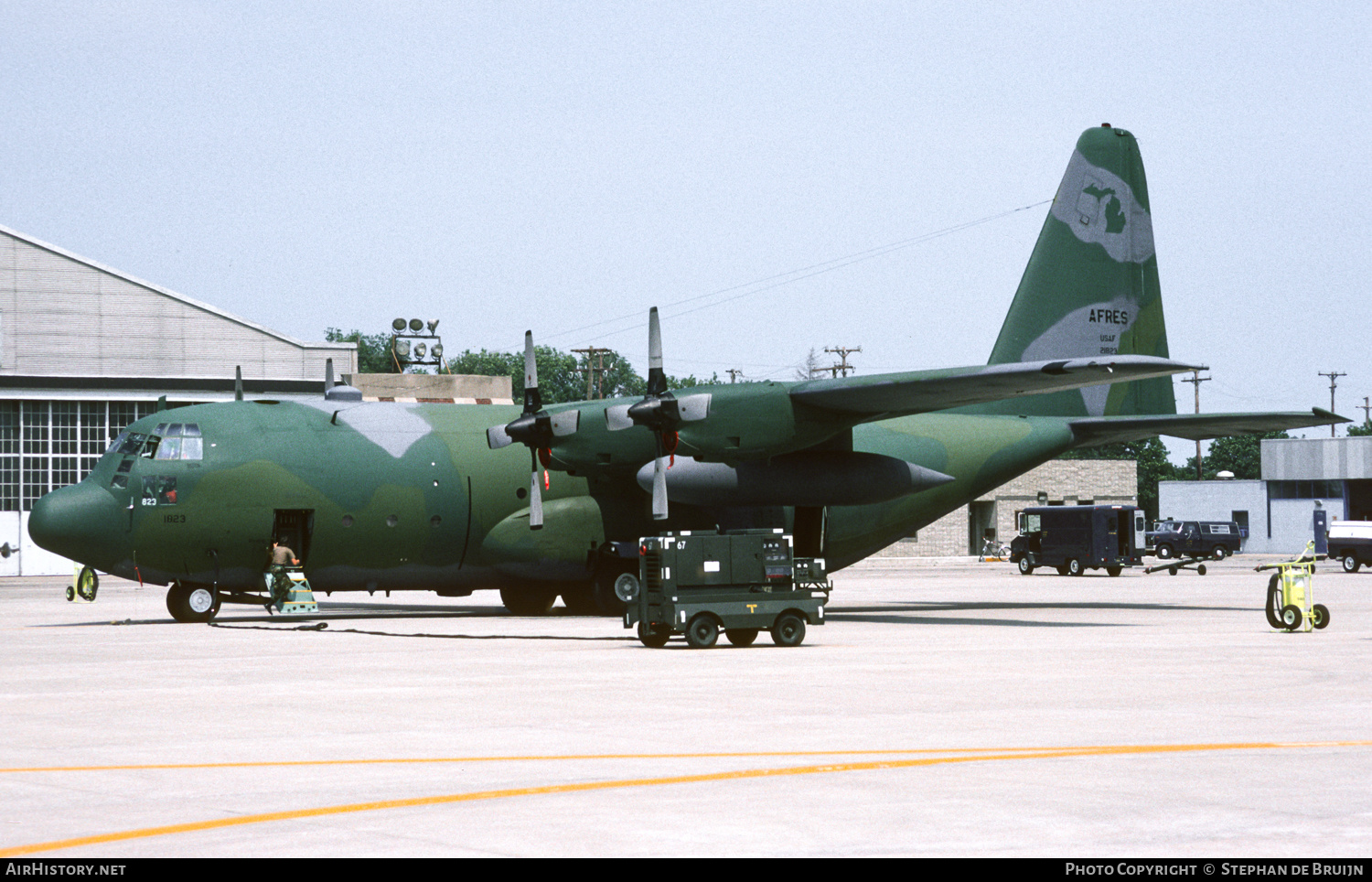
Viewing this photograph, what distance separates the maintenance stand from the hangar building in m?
47.9

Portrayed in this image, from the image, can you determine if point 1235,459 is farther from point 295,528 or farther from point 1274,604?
point 295,528

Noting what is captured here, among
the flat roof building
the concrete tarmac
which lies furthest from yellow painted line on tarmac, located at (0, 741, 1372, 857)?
the flat roof building

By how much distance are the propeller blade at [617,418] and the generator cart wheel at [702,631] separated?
6.67 metres

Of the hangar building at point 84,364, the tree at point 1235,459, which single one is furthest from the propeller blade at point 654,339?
the tree at point 1235,459

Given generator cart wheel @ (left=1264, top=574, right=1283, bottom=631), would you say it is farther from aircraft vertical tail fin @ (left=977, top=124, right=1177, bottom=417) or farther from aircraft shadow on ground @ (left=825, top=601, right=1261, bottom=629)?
aircraft vertical tail fin @ (left=977, top=124, right=1177, bottom=417)

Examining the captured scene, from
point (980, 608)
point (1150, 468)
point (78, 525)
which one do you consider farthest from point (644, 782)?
point (1150, 468)

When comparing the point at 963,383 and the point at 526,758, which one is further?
the point at 963,383

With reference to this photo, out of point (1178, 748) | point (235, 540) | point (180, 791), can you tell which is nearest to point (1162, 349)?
point (235, 540)

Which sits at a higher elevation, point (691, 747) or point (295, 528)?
point (295, 528)

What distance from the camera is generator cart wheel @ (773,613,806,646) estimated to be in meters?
24.6

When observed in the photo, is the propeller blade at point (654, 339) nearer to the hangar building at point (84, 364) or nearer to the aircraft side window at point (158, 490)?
the aircraft side window at point (158, 490)

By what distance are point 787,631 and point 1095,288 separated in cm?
1607

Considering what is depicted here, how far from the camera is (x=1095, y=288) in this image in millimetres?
37031

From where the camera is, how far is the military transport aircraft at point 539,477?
29531mm
